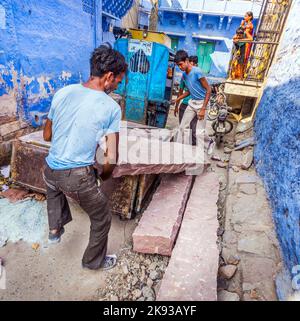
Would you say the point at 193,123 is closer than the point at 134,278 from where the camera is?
No

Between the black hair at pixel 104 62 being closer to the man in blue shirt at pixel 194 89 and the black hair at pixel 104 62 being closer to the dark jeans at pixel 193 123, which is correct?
the man in blue shirt at pixel 194 89

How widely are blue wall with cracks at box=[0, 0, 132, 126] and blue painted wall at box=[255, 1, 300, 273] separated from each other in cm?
417

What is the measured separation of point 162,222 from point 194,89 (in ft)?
8.77

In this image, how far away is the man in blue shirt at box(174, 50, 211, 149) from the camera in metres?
3.94

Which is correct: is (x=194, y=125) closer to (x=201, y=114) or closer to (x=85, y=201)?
(x=201, y=114)

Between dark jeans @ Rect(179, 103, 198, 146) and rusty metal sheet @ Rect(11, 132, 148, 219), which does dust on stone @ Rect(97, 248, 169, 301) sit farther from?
dark jeans @ Rect(179, 103, 198, 146)

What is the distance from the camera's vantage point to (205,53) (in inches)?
633

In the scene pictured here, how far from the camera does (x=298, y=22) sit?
172 inches

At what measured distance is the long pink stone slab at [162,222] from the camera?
2279mm

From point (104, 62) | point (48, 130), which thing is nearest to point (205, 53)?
point (104, 62)

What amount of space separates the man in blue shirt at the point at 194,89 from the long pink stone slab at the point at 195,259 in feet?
5.95

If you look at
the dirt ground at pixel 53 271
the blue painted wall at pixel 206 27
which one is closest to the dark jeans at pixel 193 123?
the dirt ground at pixel 53 271

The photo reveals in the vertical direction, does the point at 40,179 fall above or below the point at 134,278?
above

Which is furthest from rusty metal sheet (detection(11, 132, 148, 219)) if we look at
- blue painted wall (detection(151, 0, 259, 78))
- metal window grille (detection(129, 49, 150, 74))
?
blue painted wall (detection(151, 0, 259, 78))
